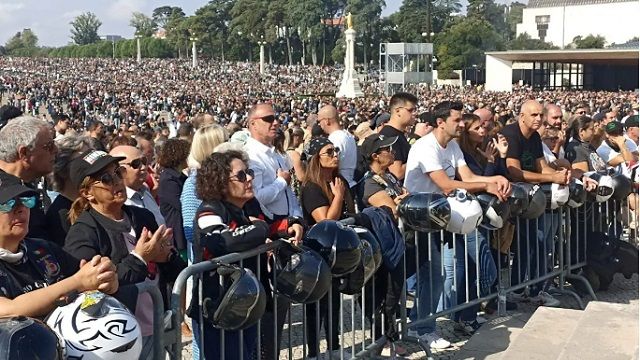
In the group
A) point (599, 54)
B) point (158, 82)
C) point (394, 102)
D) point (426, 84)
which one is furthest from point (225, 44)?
point (394, 102)

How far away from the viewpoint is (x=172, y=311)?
3.49 metres

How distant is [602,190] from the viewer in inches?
280

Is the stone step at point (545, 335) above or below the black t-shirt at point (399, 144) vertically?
below

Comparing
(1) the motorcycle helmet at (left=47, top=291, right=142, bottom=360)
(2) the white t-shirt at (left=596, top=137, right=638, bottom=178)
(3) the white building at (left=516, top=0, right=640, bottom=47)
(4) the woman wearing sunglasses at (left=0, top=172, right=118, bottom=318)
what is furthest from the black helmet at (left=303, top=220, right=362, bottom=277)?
(3) the white building at (left=516, top=0, right=640, bottom=47)

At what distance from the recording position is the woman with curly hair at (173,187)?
5.59m

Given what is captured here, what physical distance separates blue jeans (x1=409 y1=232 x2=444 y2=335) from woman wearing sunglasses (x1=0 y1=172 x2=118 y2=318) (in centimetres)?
296

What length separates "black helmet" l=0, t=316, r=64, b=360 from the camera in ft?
7.85

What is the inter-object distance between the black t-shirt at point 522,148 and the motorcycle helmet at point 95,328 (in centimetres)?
437

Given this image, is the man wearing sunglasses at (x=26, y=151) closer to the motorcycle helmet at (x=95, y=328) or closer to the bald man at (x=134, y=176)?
the bald man at (x=134, y=176)

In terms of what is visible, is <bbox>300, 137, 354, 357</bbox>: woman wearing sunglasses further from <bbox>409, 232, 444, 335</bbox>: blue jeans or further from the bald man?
the bald man

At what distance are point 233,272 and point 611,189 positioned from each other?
4.51m

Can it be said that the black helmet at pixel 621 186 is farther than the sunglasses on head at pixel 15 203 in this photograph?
Yes

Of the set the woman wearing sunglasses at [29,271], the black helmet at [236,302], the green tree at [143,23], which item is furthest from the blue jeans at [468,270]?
the green tree at [143,23]

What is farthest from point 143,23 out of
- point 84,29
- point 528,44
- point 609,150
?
point 609,150
